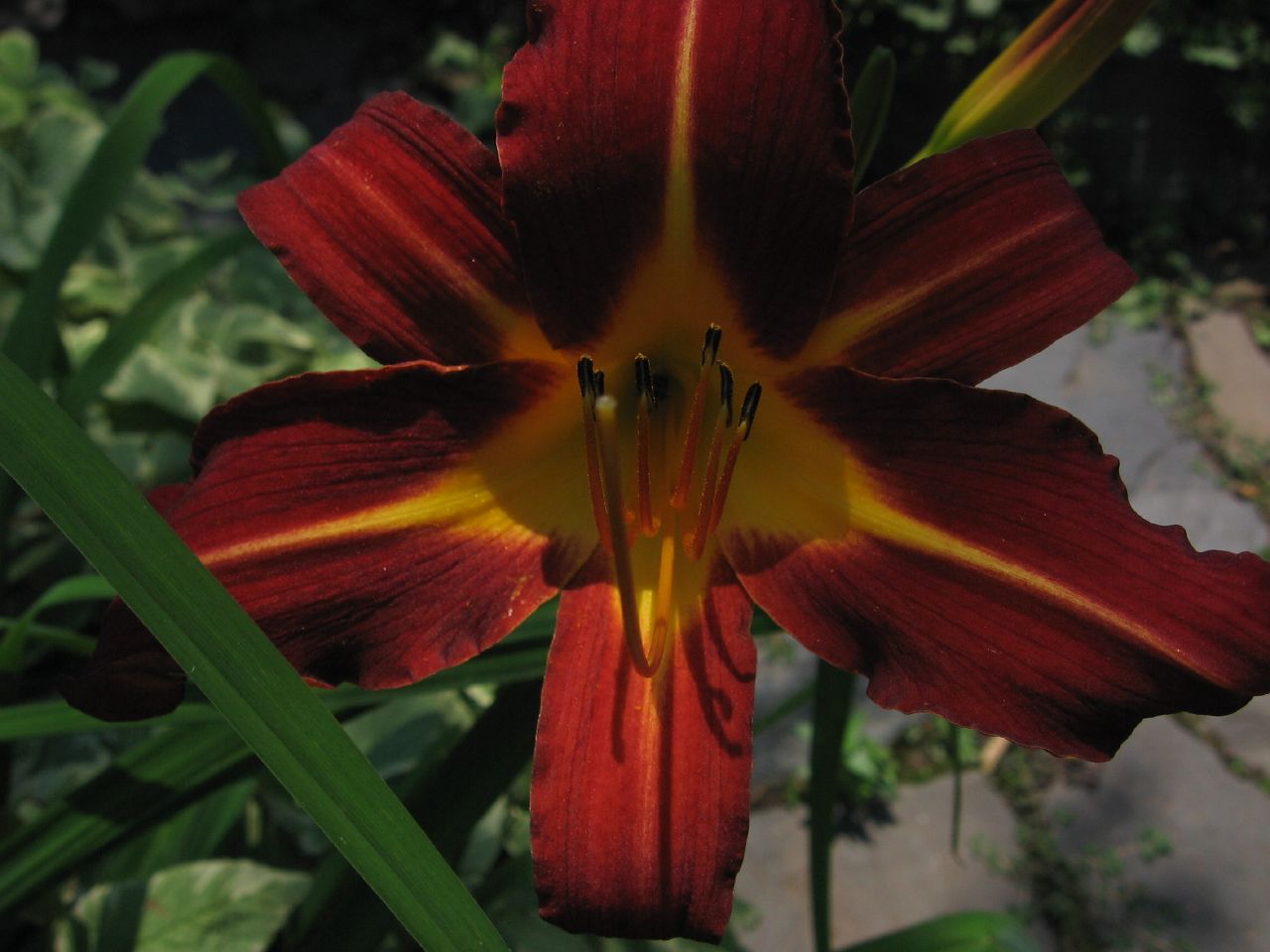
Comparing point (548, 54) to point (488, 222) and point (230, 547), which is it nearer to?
point (488, 222)

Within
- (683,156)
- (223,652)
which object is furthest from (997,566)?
(223,652)

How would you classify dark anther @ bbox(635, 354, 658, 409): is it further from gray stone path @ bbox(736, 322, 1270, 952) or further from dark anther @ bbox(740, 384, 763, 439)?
gray stone path @ bbox(736, 322, 1270, 952)

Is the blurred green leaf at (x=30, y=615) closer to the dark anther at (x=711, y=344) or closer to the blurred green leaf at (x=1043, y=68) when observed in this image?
the dark anther at (x=711, y=344)

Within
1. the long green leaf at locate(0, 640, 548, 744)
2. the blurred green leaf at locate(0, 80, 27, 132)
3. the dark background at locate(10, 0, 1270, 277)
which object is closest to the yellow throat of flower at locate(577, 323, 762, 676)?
the long green leaf at locate(0, 640, 548, 744)

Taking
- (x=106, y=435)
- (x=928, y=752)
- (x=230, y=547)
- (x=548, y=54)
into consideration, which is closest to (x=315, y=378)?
(x=230, y=547)

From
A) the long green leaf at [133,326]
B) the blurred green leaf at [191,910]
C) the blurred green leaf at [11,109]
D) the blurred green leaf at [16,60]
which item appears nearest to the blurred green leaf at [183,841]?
the blurred green leaf at [191,910]

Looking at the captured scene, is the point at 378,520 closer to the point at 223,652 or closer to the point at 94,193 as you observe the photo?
the point at 223,652
